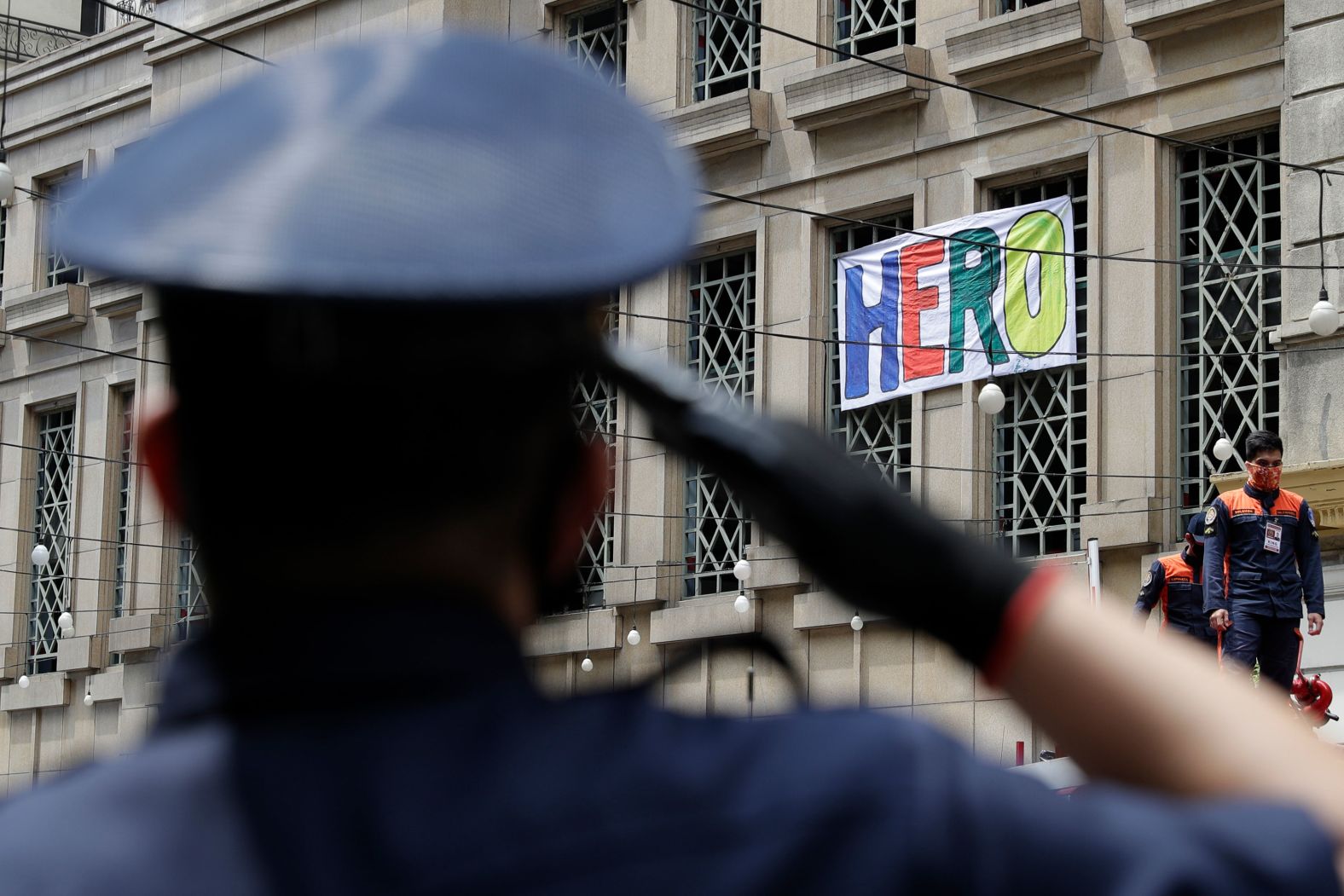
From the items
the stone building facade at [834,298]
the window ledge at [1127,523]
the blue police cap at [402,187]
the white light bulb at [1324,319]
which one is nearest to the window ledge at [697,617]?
the stone building facade at [834,298]

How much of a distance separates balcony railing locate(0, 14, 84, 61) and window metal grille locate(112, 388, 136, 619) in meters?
9.67

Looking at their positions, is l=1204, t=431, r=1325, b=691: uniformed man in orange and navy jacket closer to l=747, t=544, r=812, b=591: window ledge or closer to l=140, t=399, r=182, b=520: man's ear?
l=140, t=399, r=182, b=520: man's ear

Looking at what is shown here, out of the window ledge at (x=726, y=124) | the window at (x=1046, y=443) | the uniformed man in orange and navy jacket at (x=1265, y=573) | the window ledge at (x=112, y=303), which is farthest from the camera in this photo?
the window ledge at (x=112, y=303)

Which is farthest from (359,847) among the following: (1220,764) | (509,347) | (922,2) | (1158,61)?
(922,2)

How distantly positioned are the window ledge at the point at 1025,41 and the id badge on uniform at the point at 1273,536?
11.3m

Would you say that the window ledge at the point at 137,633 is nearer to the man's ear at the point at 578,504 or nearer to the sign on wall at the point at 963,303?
the sign on wall at the point at 963,303

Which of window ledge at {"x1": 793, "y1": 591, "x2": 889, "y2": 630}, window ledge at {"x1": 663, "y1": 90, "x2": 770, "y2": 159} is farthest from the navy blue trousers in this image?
window ledge at {"x1": 663, "y1": 90, "x2": 770, "y2": 159}

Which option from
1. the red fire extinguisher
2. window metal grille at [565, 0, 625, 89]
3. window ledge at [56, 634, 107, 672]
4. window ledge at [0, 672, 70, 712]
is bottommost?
window ledge at [0, 672, 70, 712]

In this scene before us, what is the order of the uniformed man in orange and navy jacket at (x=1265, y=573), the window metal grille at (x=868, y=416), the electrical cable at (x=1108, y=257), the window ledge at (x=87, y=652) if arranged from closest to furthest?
the uniformed man in orange and navy jacket at (x=1265, y=573), the electrical cable at (x=1108, y=257), the window metal grille at (x=868, y=416), the window ledge at (x=87, y=652)

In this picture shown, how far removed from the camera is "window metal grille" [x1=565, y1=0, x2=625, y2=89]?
29.0 m

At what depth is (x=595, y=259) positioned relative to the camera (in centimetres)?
100

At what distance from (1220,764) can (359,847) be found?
43 centimetres

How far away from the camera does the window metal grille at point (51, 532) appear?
115 ft

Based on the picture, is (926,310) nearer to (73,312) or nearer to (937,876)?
(73,312)
